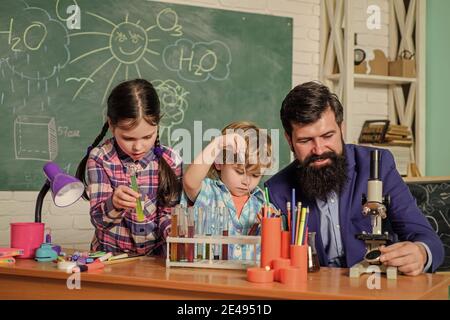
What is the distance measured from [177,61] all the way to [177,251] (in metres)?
2.50

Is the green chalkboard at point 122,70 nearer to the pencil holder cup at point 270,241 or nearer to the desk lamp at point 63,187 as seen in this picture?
the desk lamp at point 63,187

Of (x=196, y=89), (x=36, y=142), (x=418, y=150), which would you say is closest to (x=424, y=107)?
(x=418, y=150)

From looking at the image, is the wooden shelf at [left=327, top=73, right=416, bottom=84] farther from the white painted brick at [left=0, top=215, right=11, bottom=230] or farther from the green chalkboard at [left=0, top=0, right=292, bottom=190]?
the white painted brick at [left=0, top=215, right=11, bottom=230]

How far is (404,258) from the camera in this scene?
1892mm

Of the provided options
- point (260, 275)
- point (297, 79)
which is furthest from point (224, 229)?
point (297, 79)

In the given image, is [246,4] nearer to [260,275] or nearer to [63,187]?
[63,187]

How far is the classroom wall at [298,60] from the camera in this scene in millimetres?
4023

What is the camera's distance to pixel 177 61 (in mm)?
4355

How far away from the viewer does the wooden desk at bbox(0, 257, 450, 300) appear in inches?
64.3

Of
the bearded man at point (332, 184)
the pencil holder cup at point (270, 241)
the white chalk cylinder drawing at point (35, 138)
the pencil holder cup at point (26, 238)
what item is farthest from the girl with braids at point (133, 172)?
the white chalk cylinder drawing at point (35, 138)

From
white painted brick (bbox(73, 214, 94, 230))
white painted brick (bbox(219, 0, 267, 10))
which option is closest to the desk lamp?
white painted brick (bbox(73, 214, 94, 230))

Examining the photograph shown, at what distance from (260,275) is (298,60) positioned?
3.24 meters

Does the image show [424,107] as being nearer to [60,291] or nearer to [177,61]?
[177,61]

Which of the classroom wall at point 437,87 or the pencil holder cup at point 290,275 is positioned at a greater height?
the classroom wall at point 437,87
